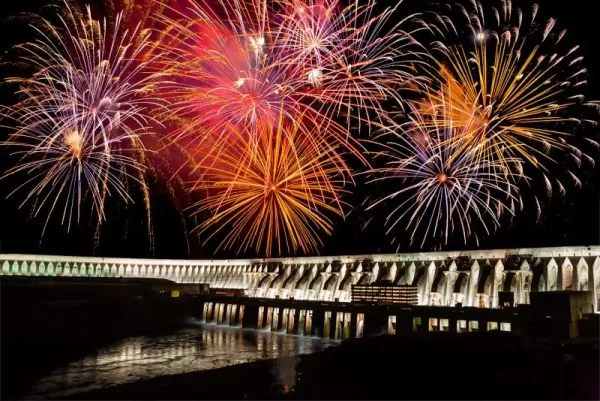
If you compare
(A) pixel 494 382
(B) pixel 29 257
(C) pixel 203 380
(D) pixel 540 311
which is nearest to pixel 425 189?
(D) pixel 540 311

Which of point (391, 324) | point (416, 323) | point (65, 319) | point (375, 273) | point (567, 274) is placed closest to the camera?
point (567, 274)

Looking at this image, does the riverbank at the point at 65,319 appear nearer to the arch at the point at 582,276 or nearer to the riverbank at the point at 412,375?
the riverbank at the point at 412,375

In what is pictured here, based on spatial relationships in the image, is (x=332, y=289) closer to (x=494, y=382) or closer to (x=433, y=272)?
(x=433, y=272)

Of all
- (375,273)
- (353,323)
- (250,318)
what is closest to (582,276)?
(353,323)

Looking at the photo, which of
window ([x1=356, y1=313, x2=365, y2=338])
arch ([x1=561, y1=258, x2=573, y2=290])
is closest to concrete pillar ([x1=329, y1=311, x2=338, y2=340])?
window ([x1=356, y1=313, x2=365, y2=338])

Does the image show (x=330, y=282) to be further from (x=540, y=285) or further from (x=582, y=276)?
(x=582, y=276)

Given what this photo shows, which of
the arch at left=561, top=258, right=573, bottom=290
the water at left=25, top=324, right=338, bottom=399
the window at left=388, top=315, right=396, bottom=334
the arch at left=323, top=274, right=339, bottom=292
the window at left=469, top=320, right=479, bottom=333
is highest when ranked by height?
the arch at left=561, top=258, right=573, bottom=290

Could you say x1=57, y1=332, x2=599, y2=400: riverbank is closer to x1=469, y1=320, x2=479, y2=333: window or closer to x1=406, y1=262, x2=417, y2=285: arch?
x1=469, y1=320, x2=479, y2=333: window
